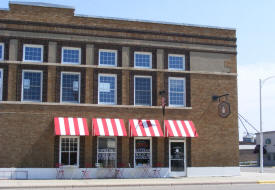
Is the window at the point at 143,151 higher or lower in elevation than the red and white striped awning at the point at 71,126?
lower


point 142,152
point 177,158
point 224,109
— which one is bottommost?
point 177,158

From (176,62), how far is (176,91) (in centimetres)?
196

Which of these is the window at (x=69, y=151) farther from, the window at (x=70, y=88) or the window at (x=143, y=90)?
the window at (x=143, y=90)

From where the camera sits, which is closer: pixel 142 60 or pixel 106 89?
pixel 106 89

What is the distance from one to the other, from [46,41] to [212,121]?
12.0m

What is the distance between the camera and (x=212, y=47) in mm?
29203

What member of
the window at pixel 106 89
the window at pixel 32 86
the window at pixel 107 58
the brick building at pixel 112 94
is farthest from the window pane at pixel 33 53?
the window at pixel 106 89

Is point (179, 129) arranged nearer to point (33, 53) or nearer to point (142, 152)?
point (142, 152)

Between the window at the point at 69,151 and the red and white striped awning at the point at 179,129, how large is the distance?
5.75m

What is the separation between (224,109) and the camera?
29.0 m

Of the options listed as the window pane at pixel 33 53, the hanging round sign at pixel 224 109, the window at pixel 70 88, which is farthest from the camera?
the hanging round sign at pixel 224 109

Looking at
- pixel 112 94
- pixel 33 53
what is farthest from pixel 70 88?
pixel 33 53

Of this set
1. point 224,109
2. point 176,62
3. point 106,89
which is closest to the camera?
point 106,89

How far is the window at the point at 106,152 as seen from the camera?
26.2m
